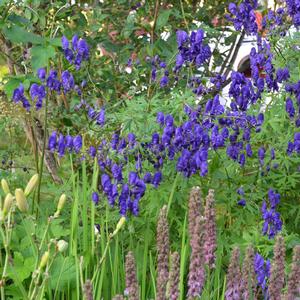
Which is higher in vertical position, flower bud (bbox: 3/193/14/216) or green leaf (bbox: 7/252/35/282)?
flower bud (bbox: 3/193/14/216)

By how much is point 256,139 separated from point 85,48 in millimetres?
1049

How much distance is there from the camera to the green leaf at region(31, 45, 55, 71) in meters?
3.15

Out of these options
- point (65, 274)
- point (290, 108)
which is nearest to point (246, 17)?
point (290, 108)

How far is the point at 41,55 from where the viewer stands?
3.20 m

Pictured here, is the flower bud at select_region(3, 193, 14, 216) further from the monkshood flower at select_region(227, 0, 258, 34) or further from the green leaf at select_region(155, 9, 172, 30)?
the green leaf at select_region(155, 9, 172, 30)

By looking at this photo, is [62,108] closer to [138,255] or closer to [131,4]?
[131,4]

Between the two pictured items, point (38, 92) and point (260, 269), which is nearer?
point (260, 269)

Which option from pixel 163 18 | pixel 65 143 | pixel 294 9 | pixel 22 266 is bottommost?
pixel 22 266

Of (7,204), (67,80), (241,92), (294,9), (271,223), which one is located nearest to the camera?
(7,204)

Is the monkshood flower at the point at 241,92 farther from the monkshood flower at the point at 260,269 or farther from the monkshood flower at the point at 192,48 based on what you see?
the monkshood flower at the point at 260,269

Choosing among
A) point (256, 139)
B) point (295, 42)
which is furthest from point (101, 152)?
point (295, 42)

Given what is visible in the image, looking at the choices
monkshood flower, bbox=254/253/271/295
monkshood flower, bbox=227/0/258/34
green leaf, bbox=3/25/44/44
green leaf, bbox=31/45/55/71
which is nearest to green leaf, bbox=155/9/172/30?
monkshood flower, bbox=227/0/258/34

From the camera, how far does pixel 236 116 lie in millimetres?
3623

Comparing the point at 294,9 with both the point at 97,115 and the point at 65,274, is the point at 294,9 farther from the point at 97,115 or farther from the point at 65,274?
the point at 65,274
